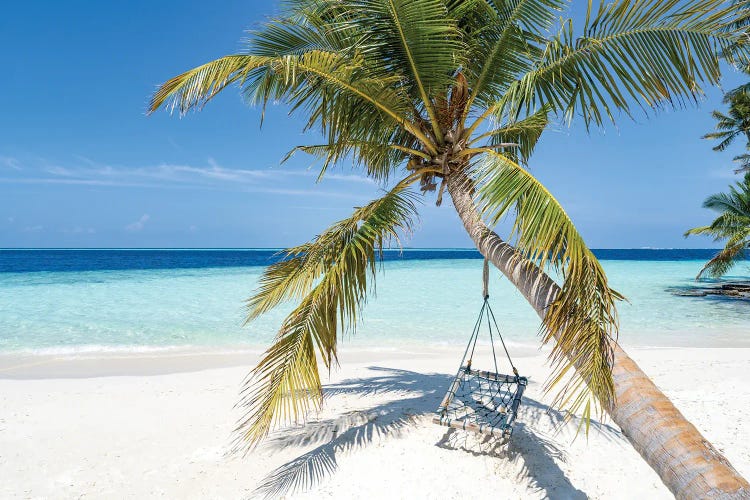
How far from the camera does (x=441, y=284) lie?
21.7 m

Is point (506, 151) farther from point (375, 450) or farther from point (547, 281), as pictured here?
point (375, 450)

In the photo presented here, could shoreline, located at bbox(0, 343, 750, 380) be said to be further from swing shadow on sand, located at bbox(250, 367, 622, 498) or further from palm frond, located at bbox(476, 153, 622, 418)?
palm frond, located at bbox(476, 153, 622, 418)

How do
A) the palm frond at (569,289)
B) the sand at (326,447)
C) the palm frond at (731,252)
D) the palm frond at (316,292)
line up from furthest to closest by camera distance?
the palm frond at (731,252)
the sand at (326,447)
the palm frond at (316,292)
the palm frond at (569,289)

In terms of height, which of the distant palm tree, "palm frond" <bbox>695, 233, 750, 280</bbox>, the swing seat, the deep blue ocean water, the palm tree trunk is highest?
the distant palm tree

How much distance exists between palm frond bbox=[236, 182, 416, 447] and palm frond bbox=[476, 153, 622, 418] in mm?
971

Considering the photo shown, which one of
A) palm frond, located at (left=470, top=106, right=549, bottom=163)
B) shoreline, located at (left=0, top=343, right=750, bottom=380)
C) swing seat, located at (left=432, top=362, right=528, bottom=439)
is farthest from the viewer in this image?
shoreline, located at (left=0, top=343, right=750, bottom=380)

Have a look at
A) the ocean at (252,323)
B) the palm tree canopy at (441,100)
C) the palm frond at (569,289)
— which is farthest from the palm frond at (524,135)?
the ocean at (252,323)

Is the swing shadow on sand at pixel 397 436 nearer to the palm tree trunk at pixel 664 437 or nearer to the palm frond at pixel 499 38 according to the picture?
the palm tree trunk at pixel 664 437

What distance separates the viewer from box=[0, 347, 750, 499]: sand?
11.5ft

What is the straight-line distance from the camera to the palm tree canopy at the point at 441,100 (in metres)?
2.63

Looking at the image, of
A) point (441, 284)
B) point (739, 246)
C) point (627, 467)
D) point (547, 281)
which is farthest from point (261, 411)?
point (739, 246)

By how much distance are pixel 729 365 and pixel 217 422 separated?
748 cm

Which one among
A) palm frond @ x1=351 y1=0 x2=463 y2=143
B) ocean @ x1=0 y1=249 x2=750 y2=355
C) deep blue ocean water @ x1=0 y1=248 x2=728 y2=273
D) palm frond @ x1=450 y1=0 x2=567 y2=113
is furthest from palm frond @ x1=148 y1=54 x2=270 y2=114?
deep blue ocean water @ x1=0 y1=248 x2=728 y2=273

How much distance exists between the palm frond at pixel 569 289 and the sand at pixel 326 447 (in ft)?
4.82
